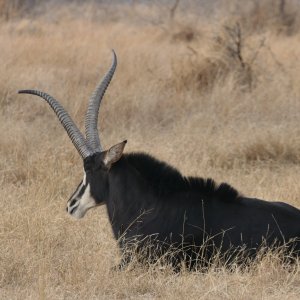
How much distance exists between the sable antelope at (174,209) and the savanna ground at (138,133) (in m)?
0.24

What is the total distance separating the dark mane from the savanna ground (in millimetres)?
576

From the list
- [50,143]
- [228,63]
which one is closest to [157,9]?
[228,63]

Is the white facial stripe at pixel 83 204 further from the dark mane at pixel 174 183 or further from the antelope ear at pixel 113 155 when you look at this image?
the dark mane at pixel 174 183

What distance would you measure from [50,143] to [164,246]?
3943 mm

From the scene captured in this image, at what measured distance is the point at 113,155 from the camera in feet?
20.8

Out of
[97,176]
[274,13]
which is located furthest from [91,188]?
[274,13]

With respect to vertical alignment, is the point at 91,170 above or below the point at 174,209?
above

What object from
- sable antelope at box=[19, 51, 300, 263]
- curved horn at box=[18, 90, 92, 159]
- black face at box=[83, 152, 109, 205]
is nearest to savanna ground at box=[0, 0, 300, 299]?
sable antelope at box=[19, 51, 300, 263]

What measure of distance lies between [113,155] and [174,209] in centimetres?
56

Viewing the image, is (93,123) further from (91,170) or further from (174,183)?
(174,183)

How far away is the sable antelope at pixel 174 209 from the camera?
246 inches

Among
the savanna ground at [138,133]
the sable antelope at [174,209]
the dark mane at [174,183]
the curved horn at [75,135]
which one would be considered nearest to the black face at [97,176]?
the sable antelope at [174,209]

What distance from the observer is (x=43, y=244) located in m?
6.77

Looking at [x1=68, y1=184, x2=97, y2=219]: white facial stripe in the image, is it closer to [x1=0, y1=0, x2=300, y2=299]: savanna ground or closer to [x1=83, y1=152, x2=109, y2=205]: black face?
[x1=83, y1=152, x2=109, y2=205]: black face
